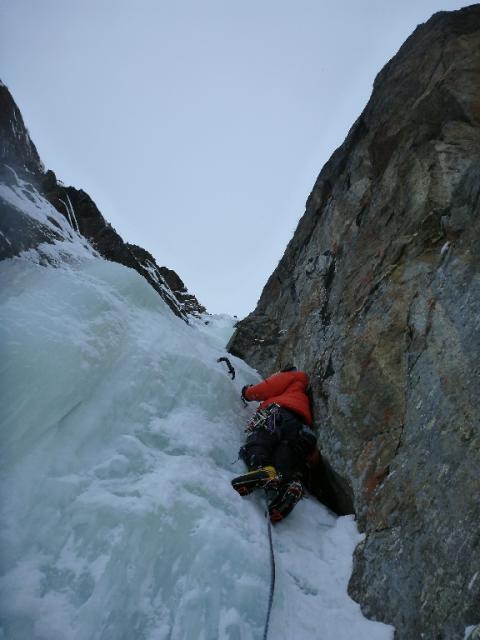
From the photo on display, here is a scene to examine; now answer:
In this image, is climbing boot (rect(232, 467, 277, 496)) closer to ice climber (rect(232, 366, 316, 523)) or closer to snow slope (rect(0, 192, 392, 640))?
ice climber (rect(232, 366, 316, 523))

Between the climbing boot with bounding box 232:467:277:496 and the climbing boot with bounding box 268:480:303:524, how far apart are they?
0.22 metres

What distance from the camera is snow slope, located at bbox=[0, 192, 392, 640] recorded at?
251 centimetres

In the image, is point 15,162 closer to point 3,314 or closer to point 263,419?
point 3,314

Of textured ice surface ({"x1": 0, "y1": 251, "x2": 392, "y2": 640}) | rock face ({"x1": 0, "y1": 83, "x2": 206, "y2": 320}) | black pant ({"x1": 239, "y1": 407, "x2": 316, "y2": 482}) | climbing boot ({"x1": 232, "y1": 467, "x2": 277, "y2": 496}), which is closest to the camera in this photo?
textured ice surface ({"x1": 0, "y1": 251, "x2": 392, "y2": 640})

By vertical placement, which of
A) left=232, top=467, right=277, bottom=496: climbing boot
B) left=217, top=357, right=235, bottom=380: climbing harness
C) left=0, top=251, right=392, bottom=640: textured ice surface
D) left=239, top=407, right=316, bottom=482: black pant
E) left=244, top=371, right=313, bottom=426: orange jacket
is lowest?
left=0, top=251, right=392, bottom=640: textured ice surface

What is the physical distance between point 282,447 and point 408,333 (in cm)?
183

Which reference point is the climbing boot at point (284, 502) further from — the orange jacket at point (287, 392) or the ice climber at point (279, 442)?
the orange jacket at point (287, 392)

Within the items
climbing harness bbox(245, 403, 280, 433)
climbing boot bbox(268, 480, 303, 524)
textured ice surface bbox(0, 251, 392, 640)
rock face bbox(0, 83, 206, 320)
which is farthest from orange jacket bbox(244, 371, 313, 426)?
rock face bbox(0, 83, 206, 320)

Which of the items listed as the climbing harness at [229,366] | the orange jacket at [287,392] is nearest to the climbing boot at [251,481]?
the orange jacket at [287,392]

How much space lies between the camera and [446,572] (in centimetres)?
250

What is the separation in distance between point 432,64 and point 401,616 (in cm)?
762

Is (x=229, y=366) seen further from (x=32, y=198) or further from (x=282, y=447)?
(x=32, y=198)

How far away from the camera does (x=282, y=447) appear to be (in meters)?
4.70

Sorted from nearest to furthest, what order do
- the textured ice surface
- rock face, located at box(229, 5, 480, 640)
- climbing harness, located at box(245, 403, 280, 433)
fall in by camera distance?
the textured ice surface → rock face, located at box(229, 5, 480, 640) → climbing harness, located at box(245, 403, 280, 433)
